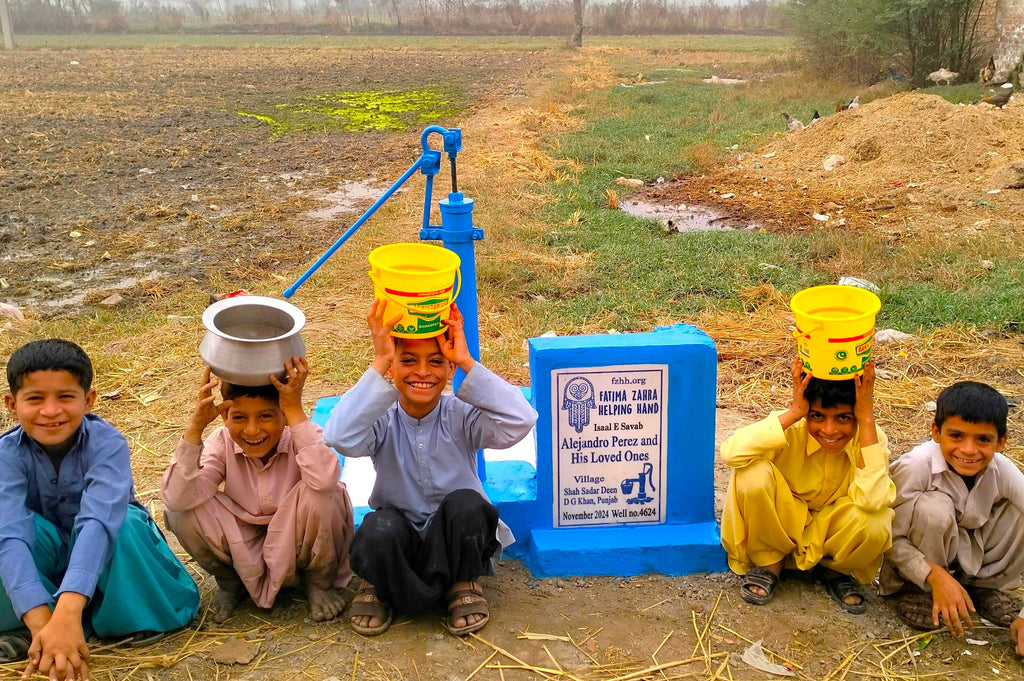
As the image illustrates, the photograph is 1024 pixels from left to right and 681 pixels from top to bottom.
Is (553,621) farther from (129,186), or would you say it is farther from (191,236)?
(129,186)

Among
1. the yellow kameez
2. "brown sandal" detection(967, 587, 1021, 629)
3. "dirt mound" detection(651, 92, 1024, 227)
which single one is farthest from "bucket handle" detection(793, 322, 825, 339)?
"dirt mound" detection(651, 92, 1024, 227)

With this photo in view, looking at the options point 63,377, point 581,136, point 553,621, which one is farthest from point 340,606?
point 581,136

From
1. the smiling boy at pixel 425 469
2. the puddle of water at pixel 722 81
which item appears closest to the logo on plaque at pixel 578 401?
the smiling boy at pixel 425 469

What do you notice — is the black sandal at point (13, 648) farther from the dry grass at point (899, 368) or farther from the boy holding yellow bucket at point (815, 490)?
the dry grass at point (899, 368)

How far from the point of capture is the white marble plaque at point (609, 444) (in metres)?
3.13

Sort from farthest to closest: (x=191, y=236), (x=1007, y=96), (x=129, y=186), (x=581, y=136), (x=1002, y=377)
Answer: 1. (x=581, y=136)
2. (x=1007, y=96)
3. (x=129, y=186)
4. (x=191, y=236)
5. (x=1002, y=377)

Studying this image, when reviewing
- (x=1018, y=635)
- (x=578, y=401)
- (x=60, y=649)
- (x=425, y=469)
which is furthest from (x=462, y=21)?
(x=60, y=649)

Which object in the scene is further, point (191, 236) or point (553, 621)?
point (191, 236)

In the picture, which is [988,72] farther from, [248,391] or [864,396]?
[248,391]

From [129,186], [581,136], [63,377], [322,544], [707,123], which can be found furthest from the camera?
[707,123]

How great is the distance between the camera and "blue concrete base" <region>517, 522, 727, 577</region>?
3.14 m

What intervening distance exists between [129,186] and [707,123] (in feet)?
30.4

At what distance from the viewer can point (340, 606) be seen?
2.90 meters

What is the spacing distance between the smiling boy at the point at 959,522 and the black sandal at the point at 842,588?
0.13m
